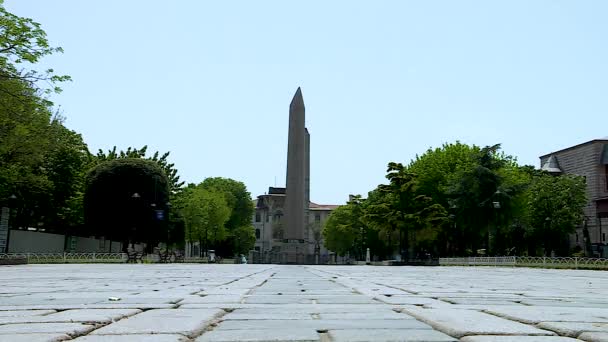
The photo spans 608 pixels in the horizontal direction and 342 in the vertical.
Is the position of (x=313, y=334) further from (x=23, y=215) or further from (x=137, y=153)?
(x=137, y=153)

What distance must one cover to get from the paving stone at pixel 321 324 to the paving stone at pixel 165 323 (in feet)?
0.74

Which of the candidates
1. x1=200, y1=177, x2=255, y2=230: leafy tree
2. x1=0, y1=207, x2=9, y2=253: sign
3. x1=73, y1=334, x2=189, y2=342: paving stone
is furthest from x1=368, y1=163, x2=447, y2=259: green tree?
x1=73, y1=334, x2=189, y2=342: paving stone

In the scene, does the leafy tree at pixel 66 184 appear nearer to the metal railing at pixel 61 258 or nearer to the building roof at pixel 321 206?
the metal railing at pixel 61 258

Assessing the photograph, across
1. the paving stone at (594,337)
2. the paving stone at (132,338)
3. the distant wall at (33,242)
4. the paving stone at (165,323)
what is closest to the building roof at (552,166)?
the distant wall at (33,242)

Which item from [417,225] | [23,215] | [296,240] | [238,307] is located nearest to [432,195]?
[417,225]

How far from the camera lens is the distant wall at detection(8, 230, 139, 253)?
42.3 meters

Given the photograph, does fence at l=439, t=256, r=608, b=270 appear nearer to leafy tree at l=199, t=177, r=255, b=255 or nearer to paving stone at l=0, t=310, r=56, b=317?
paving stone at l=0, t=310, r=56, b=317

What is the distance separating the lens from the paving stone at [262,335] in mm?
3482

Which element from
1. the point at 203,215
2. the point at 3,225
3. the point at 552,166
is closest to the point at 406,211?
the point at 203,215

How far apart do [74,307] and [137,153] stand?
63.9 m

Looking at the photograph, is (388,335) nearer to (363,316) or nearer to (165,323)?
(363,316)

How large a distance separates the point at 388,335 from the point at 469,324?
841 millimetres

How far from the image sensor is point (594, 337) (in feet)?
11.8

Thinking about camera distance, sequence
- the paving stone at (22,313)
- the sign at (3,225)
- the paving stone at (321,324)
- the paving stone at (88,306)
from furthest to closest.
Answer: the sign at (3,225), the paving stone at (88,306), the paving stone at (22,313), the paving stone at (321,324)
